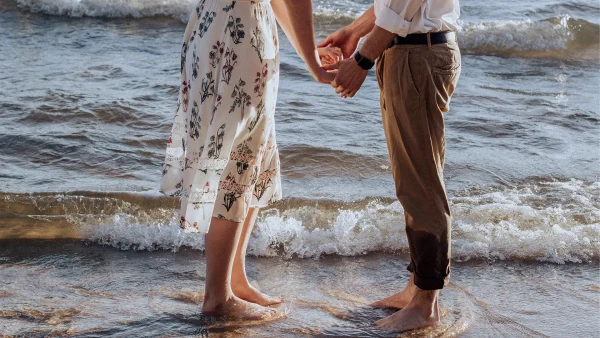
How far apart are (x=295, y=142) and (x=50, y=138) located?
172 cm

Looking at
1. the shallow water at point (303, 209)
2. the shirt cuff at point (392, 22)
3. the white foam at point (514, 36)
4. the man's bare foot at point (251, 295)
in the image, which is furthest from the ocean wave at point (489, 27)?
the shirt cuff at point (392, 22)

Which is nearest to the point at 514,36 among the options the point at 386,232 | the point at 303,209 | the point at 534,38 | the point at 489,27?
the point at 534,38

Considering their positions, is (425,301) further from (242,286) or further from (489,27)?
(489,27)

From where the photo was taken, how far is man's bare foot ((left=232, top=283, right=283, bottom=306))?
3.43 meters

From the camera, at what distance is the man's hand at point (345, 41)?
3.33m

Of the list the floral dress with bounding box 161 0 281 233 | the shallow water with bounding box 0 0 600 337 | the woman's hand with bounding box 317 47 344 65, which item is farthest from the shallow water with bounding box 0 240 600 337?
the woman's hand with bounding box 317 47 344 65

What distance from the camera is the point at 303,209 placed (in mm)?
4629

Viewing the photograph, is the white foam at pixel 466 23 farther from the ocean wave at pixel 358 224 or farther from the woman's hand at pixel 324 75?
the woman's hand at pixel 324 75

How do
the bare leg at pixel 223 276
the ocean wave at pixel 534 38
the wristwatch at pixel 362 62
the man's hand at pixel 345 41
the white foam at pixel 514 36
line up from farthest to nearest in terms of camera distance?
the white foam at pixel 514 36, the ocean wave at pixel 534 38, the man's hand at pixel 345 41, the bare leg at pixel 223 276, the wristwatch at pixel 362 62

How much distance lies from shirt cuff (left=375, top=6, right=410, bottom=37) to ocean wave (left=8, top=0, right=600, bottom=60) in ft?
23.8

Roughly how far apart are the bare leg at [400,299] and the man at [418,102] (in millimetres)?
206

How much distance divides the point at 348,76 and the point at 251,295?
1.02 m

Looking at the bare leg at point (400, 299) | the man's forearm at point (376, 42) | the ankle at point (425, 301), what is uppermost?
the man's forearm at point (376, 42)

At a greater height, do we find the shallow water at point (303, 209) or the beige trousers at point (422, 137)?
the beige trousers at point (422, 137)
